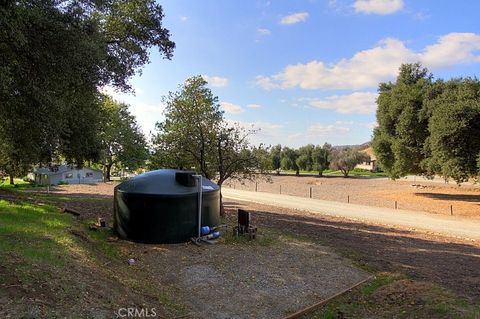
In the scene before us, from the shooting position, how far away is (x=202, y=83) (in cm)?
2094

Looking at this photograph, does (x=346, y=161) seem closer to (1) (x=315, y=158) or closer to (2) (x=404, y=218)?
(1) (x=315, y=158)

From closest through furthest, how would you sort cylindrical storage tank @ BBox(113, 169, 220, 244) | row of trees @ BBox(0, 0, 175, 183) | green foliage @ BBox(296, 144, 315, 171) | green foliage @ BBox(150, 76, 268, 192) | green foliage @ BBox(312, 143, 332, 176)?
1. row of trees @ BBox(0, 0, 175, 183)
2. cylindrical storage tank @ BBox(113, 169, 220, 244)
3. green foliage @ BBox(150, 76, 268, 192)
4. green foliage @ BBox(312, 143, 332, 176)
5. green foliage @ BBox(296, 144, 315, 171)

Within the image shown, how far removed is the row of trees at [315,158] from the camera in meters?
83.7

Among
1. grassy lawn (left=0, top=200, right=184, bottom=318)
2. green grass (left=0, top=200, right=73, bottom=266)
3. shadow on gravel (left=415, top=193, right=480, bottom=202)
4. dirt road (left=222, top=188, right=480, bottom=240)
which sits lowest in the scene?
dirt road (left=222, top=188, right=480, bottom=240)

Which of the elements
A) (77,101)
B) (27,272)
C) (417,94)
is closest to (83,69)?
(77,101)

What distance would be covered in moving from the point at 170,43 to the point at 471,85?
27.8 m

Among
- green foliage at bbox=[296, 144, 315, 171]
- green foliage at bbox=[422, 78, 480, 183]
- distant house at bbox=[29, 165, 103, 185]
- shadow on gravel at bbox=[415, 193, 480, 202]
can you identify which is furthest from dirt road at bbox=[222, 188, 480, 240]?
green foliage at bbox=[296, 144, 315, 171]

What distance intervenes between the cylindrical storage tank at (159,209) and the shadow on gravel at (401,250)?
5.54 metres

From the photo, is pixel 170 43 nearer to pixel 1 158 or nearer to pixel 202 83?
pixel 202 83

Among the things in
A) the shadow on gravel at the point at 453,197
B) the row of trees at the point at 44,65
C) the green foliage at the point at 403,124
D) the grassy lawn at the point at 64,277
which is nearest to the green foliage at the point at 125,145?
the green foliage at the point at 403,124

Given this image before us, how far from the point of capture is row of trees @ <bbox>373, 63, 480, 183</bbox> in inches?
1217

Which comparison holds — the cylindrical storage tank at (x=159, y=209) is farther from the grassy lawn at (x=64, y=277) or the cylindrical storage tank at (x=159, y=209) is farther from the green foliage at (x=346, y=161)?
the green foliage at (x=346, y=161)

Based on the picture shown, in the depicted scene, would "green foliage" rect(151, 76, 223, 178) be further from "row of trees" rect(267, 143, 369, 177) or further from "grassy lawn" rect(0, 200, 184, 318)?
"row of trees" rect(267, 143, 369, 177)

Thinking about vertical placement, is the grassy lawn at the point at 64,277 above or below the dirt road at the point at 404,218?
above
